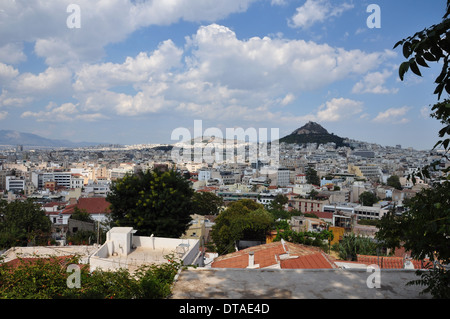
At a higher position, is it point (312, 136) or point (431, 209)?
point (312, 136)

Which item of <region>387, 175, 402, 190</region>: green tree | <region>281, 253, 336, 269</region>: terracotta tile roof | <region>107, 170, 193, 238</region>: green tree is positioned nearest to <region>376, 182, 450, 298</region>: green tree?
<region>281, 253, 336, 269</region>: terracotta tile roof

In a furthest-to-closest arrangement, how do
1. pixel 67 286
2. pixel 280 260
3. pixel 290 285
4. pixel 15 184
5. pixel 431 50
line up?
pixel 15 184 < pixel 280 260 < pixel 67 286 < pixel 290 285 < pixel 431 50

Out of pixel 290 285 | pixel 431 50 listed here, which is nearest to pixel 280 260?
pixel 290 285

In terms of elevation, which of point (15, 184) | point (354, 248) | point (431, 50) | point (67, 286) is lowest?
point (15, 184)

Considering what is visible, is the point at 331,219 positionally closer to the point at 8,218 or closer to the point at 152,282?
the point at 8,218

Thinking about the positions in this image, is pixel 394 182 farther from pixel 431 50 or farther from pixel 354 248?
pixel 431 50

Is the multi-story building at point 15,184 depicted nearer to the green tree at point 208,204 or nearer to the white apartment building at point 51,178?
the white apartment building at point 51,178
